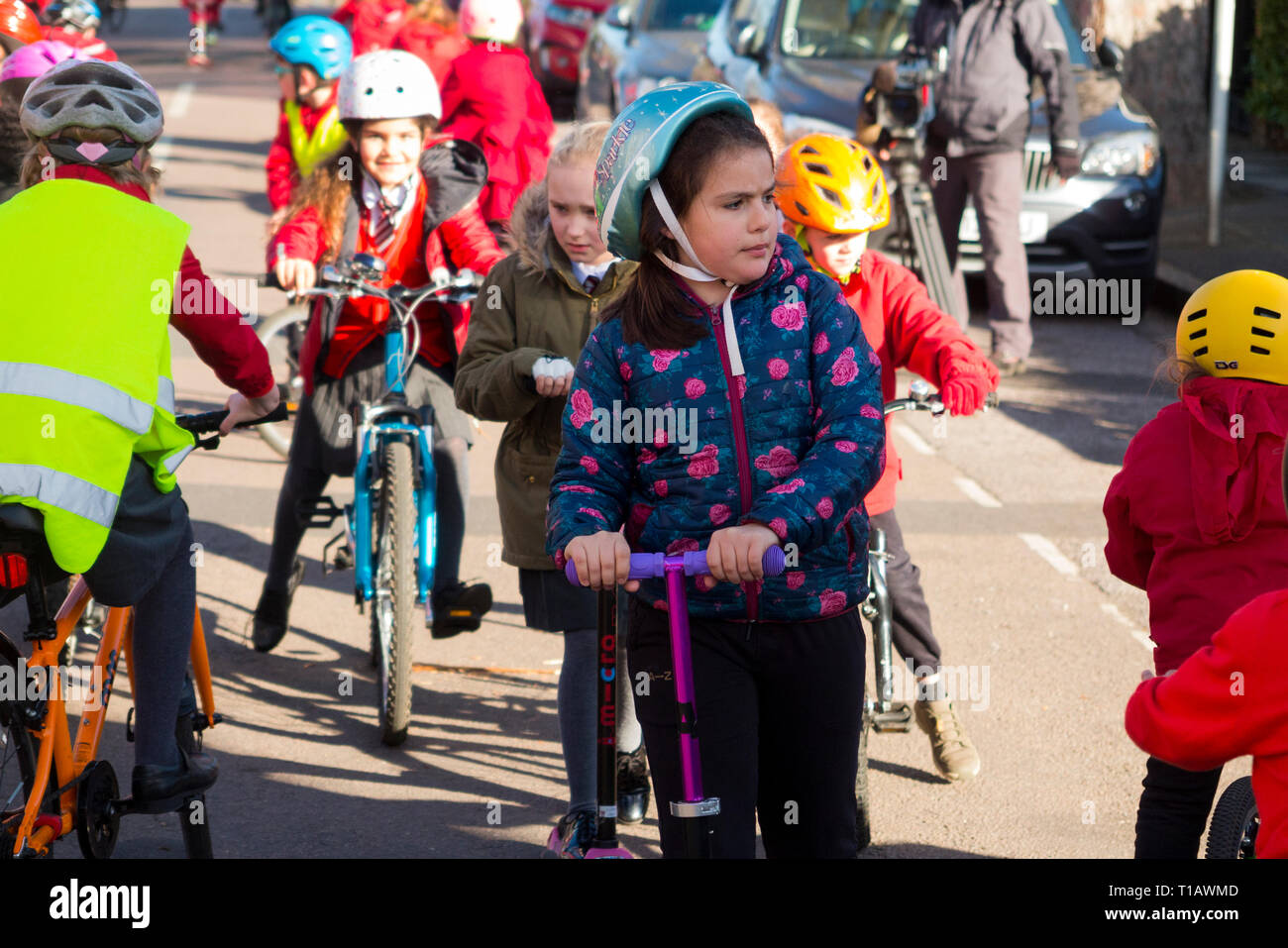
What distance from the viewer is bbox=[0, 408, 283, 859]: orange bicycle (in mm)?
3430

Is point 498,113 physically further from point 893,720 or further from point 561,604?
point 893,720

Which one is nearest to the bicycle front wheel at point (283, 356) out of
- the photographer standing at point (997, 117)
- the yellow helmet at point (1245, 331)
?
the photographer standing at point (997, 117)

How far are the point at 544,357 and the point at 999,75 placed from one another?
6.54 metres

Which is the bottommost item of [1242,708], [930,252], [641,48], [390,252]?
[930,252]

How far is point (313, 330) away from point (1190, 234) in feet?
33.4

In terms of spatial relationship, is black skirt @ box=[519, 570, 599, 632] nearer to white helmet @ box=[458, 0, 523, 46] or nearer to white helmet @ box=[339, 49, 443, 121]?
white helmet @ box=[339, 49, 443, 121]

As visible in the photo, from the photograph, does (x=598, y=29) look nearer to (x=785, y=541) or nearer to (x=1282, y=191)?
(x=1282, y=191)

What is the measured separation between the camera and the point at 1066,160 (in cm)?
1024

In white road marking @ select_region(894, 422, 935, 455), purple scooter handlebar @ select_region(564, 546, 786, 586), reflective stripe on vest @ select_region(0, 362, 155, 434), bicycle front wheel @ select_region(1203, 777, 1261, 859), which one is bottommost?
white road marking @ select_region(894, 422, 935, 455)

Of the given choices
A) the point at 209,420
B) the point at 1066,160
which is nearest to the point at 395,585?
the point at 209,420

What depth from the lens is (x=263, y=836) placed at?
15.7 ft

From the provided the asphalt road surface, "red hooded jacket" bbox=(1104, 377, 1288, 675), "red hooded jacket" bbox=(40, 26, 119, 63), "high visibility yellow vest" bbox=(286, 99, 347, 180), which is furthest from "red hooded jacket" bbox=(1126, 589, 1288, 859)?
"red hooded jacket" bbox=(40, 26, 119, 63)

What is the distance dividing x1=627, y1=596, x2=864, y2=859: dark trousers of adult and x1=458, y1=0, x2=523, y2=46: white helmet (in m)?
6.15

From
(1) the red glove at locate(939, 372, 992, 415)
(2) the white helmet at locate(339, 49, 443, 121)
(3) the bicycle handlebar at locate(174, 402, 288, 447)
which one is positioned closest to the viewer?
(3) the bicycle handlebar at locate(174, 402, 288, 447)
